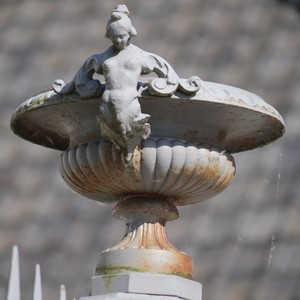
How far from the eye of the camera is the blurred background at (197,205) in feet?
18.8

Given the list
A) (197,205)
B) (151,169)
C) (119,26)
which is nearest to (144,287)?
(151,169)

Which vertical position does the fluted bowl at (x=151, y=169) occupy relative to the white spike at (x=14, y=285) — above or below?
above

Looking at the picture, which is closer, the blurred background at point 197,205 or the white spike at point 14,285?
the white spike at point 14,285

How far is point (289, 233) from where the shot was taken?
570cm

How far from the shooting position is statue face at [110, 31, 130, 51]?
2.76 metres

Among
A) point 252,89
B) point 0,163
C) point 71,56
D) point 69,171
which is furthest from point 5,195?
point 69,171

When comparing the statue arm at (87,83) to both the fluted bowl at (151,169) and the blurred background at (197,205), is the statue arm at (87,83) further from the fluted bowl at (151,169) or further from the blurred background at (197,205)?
the blurred background at (197,205)

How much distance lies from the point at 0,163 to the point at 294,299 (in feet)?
6.42

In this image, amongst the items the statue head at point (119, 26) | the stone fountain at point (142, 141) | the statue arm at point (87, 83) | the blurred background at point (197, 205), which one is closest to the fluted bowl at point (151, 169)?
the stone fountain at point (142, 141)

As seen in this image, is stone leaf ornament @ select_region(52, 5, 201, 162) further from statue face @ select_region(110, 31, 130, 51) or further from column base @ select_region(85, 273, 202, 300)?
column base @ select_region(85, 273, 202, 300)

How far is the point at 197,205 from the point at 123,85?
3.38 metres

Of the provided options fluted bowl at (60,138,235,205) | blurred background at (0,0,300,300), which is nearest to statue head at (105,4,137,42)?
fluted bowl at (60,138,235,205)

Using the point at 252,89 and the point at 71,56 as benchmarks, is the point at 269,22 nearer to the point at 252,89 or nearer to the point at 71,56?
the point at 252,89

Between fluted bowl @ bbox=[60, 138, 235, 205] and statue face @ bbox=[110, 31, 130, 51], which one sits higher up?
statue face @ bbox=[110, 31, 130, 51]
